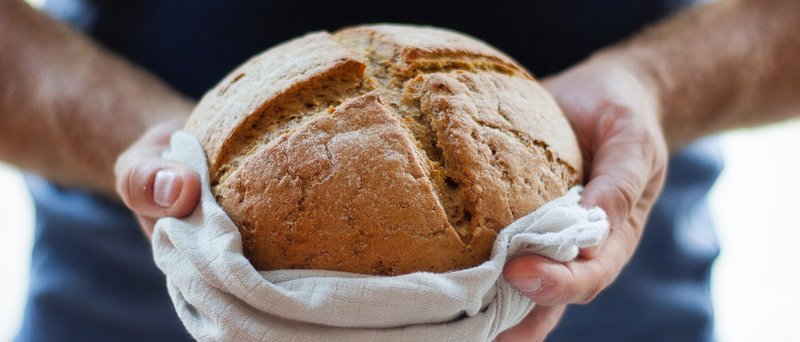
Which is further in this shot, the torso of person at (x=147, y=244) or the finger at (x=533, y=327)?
the torso of person at (x=147, y=244)

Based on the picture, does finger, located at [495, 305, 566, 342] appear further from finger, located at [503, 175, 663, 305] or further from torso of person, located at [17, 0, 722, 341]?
torso of person, located at [17, 0, 722, 341]

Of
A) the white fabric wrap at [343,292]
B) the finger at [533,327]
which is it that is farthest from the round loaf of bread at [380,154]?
the finger at [533,327]

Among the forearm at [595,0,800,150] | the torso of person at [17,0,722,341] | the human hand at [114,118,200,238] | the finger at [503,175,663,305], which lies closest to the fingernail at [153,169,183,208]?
the human hand at [114,118,200,238]

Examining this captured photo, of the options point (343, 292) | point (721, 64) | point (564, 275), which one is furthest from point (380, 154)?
point (721, 64)

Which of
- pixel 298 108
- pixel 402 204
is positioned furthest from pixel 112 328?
pixel 402 204

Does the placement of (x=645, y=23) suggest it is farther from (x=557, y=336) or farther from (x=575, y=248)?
(x=575, y=248)

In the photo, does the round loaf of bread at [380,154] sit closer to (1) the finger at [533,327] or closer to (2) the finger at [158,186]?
(2) the finger at [158,186]
